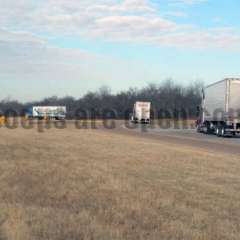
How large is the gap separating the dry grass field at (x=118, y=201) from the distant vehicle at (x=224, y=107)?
104 feet

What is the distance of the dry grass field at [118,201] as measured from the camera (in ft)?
30.1

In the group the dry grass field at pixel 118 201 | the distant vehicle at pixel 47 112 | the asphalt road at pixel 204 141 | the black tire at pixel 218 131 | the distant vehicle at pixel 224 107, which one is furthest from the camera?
the distant vehicle at pixel 47 112

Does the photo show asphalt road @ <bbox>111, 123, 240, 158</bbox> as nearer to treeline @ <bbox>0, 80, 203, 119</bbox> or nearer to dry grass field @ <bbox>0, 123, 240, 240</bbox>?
dry grass field @ <bbox>0, 123, 240, 240</bbox>

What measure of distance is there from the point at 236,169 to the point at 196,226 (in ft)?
32.7

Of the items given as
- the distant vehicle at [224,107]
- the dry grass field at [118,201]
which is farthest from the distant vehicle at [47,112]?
the dry grass field at [118,201]

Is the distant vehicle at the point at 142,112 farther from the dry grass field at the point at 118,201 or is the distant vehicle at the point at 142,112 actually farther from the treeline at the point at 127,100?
the dry grass field at the point at 118,201

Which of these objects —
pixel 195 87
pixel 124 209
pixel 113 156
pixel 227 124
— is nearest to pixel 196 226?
pixel 124 209

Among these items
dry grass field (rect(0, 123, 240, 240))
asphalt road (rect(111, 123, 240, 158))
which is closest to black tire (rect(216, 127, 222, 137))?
asphalt road (rect(111, 123, 240, 158))

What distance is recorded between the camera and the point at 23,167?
1897 centimetres

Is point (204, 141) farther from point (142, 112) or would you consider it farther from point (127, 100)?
point (127, 100)

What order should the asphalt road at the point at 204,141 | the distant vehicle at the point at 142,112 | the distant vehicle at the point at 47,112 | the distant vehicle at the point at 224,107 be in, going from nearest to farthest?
1. the asphalt road at the point at 204,141
2. the distant vehicle at the point at 224,107
3. the distant vehicle at the point at 142,112
4. the distant vehicle at the point at 47,112

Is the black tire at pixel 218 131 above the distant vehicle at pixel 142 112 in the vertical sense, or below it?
below

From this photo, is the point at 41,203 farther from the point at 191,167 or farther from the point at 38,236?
Result: the point at 191,167

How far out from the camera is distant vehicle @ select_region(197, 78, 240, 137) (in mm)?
51906
